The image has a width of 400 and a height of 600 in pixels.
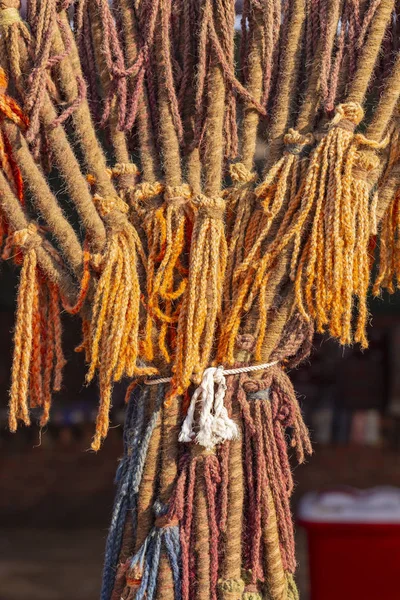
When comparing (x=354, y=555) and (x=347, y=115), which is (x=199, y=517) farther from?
(x=354, y=555)

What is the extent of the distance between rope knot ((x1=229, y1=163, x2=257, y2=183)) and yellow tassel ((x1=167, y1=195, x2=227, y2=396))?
52 millimetres

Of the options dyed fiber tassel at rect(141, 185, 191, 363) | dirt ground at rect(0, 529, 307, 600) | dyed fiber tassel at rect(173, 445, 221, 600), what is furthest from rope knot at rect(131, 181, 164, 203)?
dirt ground at rect(0, 529, 307, 600)

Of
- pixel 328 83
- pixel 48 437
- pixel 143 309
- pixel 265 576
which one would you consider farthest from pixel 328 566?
pixel 48 437

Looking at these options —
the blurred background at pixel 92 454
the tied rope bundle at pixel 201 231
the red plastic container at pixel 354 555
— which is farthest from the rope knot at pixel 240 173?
the blurred background at pixel 92 454

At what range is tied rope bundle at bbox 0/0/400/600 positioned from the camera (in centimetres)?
106

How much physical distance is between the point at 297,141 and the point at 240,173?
97 millimetres

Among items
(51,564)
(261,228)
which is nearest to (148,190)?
(261,228)

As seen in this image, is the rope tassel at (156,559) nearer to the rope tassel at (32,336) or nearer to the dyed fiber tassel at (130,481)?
the dyed fiber tassel at (130,481)

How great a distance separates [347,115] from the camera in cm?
104

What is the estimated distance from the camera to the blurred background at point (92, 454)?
15.1ft

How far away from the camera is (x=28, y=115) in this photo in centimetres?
110

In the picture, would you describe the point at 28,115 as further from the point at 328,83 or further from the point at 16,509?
the point at 16,509

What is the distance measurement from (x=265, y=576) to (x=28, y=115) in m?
0.75

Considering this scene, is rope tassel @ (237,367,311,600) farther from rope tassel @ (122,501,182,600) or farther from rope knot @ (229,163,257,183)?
rope knot @ (229,163,257,183)
